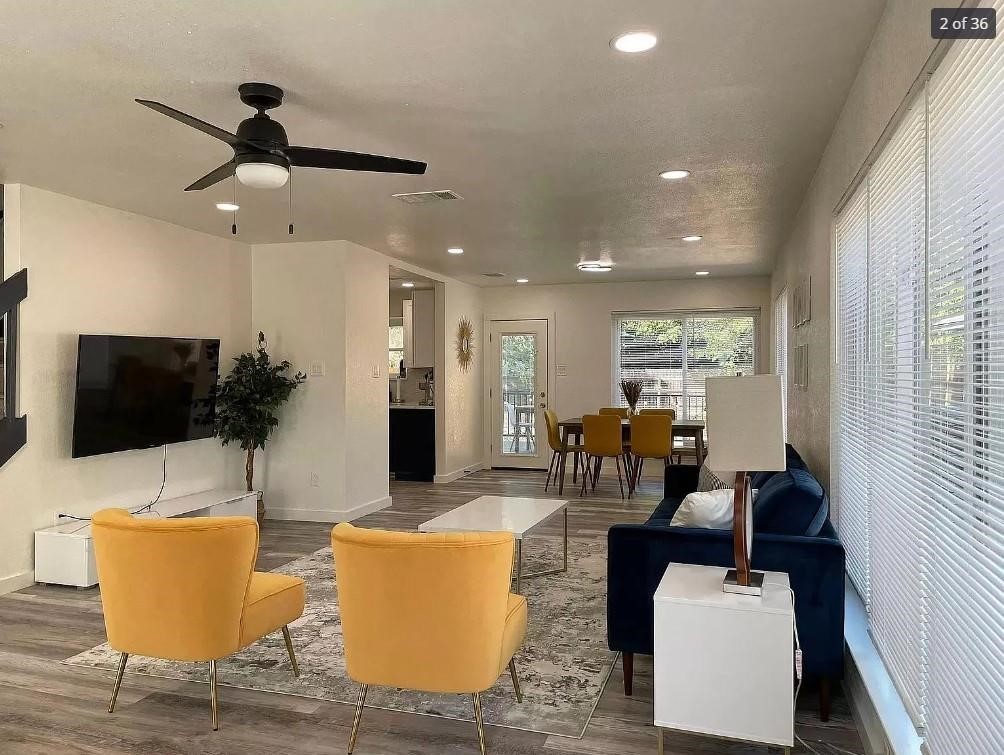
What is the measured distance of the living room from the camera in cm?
208

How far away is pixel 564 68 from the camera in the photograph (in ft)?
9.46

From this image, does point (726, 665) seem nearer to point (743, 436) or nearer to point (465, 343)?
point (743, 436)

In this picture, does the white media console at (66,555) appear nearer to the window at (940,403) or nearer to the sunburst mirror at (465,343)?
the window at (940,403)

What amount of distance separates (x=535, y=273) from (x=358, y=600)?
6.79 meters

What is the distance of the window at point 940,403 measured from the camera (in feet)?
4.96

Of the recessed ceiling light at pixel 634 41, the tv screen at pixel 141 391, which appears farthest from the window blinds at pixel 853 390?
the tv screen at pixel 141 391

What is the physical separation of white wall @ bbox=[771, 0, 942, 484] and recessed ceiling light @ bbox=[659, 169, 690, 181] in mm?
742

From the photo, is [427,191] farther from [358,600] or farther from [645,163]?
[358,600]

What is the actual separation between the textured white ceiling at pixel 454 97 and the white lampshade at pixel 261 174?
1.22 feet

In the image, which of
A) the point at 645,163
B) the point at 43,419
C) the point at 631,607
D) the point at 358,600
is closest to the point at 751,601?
the point at 631,607

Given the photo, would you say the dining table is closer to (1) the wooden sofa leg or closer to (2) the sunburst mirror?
(2) the sunburst mirror

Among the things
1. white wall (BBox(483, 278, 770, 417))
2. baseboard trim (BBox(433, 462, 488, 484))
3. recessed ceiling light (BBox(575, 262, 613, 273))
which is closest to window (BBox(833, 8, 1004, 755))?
recessed ceiling light (BBox(575, 262, 613, 273))

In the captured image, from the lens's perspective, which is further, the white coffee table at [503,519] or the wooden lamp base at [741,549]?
the white coffee table at [503,519]

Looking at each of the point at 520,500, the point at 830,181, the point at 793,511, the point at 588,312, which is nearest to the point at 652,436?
the point at 588,312
